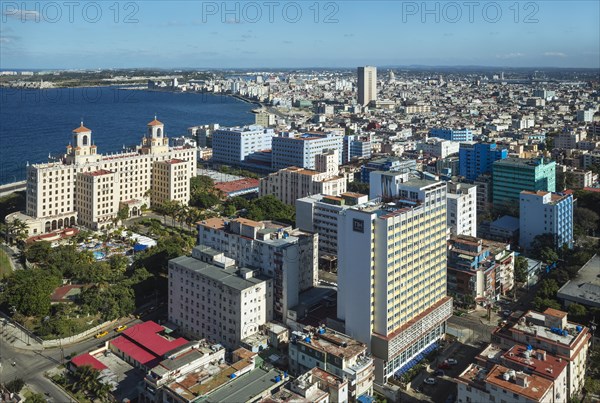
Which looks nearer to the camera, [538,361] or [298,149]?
[538,361]

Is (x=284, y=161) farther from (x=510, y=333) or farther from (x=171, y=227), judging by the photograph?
(x=510, y=333)

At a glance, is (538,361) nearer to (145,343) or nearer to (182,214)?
(145,343)

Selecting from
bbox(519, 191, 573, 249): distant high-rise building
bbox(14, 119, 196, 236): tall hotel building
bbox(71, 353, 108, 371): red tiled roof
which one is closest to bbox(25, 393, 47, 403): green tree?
bbox(71, 353, 108, 371): red tiled roof

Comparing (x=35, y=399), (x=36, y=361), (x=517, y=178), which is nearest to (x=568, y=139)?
(x=517, y=178)

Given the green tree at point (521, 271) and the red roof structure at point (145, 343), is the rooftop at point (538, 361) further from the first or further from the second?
the red roof structure at point (145, 343)

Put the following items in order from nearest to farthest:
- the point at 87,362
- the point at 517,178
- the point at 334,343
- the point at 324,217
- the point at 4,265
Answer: the point at 334,343 < the point at 87,362 < the point at 4,265 < the point at 324,217 < the point at 517,178

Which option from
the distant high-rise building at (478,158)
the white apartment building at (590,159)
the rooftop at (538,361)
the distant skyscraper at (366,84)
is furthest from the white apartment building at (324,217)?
the distant skyscraper at (366,84)
